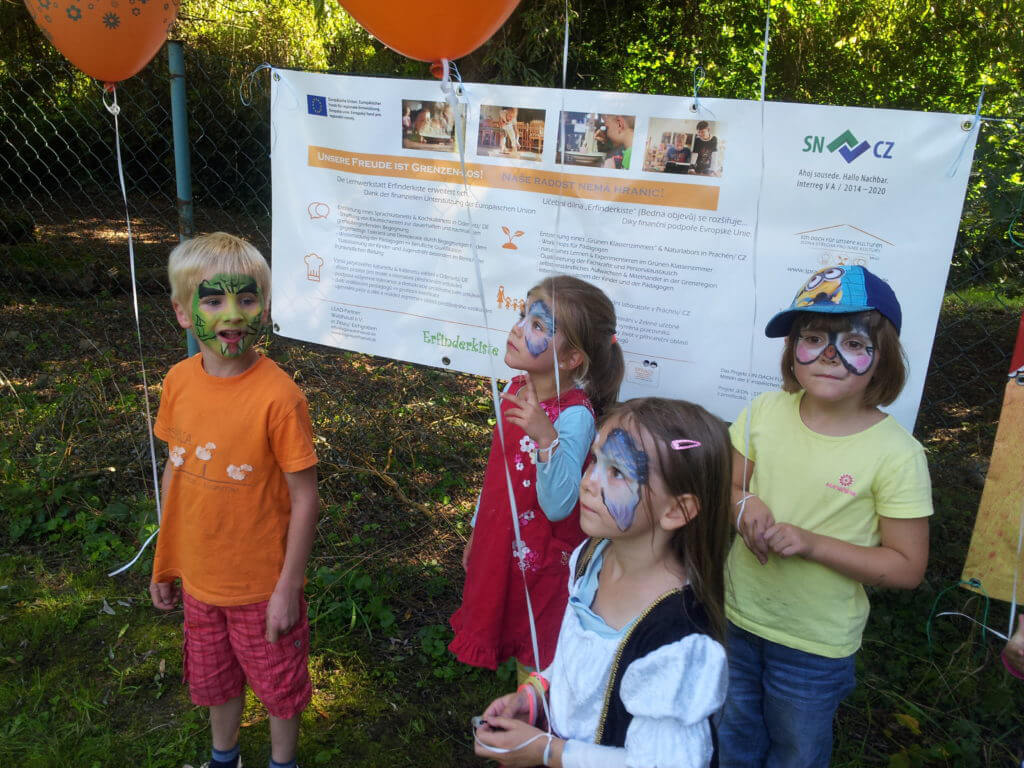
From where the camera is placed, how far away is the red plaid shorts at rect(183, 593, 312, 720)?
2.01m

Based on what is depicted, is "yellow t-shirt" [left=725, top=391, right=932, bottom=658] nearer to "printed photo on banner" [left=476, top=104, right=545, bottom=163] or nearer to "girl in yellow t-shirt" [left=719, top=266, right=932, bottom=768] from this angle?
"girl in yellow t-shirt" [left=719, top=266, right=932, bottom=768]

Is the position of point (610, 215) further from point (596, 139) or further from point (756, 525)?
point (756, 525)

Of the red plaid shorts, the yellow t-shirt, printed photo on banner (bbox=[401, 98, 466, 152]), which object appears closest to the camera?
the yellow t-shirt

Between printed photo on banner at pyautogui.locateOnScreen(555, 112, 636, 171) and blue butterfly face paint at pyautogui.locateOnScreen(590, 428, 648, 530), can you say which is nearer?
blue butterfly face paint at pyautogui.locateOnScreen(590, 428, 648, 530)

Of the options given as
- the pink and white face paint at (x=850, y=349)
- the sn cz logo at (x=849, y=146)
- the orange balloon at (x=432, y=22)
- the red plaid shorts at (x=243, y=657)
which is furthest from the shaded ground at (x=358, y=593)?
the orange balloon at (x=432, y=22)

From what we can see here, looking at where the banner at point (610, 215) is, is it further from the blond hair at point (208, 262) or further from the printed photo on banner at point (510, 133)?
the blond hair at point (208, 262)

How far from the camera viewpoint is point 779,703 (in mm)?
1796

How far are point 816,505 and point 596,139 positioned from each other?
119 cm

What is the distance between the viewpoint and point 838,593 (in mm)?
1722

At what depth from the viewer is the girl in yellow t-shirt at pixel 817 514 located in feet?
5.34

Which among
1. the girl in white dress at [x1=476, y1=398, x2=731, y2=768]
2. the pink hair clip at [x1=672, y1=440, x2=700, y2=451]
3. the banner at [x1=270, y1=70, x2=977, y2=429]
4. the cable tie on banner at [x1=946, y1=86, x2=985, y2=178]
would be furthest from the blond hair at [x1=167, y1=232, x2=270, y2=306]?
the cable tie on banner at [x1=946, y1=86, x2=985, y2=178]

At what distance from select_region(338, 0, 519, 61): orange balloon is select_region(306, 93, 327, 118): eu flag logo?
0.61 meters

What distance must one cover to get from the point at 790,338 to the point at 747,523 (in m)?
0.44

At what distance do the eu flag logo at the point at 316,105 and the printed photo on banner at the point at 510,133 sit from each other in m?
0.60
